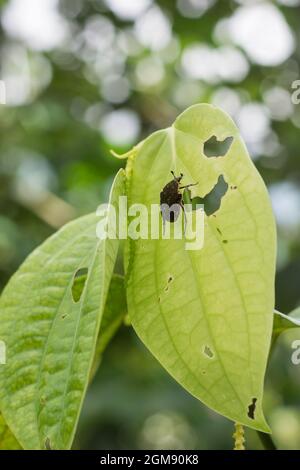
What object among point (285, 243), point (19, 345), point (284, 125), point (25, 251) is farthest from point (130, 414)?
point (19, 345)

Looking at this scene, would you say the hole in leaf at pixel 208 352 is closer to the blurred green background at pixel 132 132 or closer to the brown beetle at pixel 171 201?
the brown beetle at pixel 171 201

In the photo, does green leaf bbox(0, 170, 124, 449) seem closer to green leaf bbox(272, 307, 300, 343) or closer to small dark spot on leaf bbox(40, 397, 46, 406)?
small dark spot on leaf bbox(40, 397, 46, 406)

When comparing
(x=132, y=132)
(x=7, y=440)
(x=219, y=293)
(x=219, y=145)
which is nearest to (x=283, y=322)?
(x=219, y=293)

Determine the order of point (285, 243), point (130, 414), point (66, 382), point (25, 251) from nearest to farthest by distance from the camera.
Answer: point (66, 382) → point (130, 414) → point (25, 251) → point (285, 243)

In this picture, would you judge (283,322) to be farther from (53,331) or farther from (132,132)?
(132,132)

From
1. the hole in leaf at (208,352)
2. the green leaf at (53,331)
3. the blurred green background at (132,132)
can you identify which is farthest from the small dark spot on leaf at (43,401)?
the blurred green background at (132,132)

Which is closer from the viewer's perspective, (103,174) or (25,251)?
(25,251)

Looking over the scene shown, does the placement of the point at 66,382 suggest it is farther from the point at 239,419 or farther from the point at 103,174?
the point at 103,174

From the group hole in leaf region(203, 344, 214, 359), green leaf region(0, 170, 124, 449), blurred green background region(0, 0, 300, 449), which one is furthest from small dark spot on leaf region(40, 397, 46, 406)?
blurred green background region(0, 0, 300, 449)
